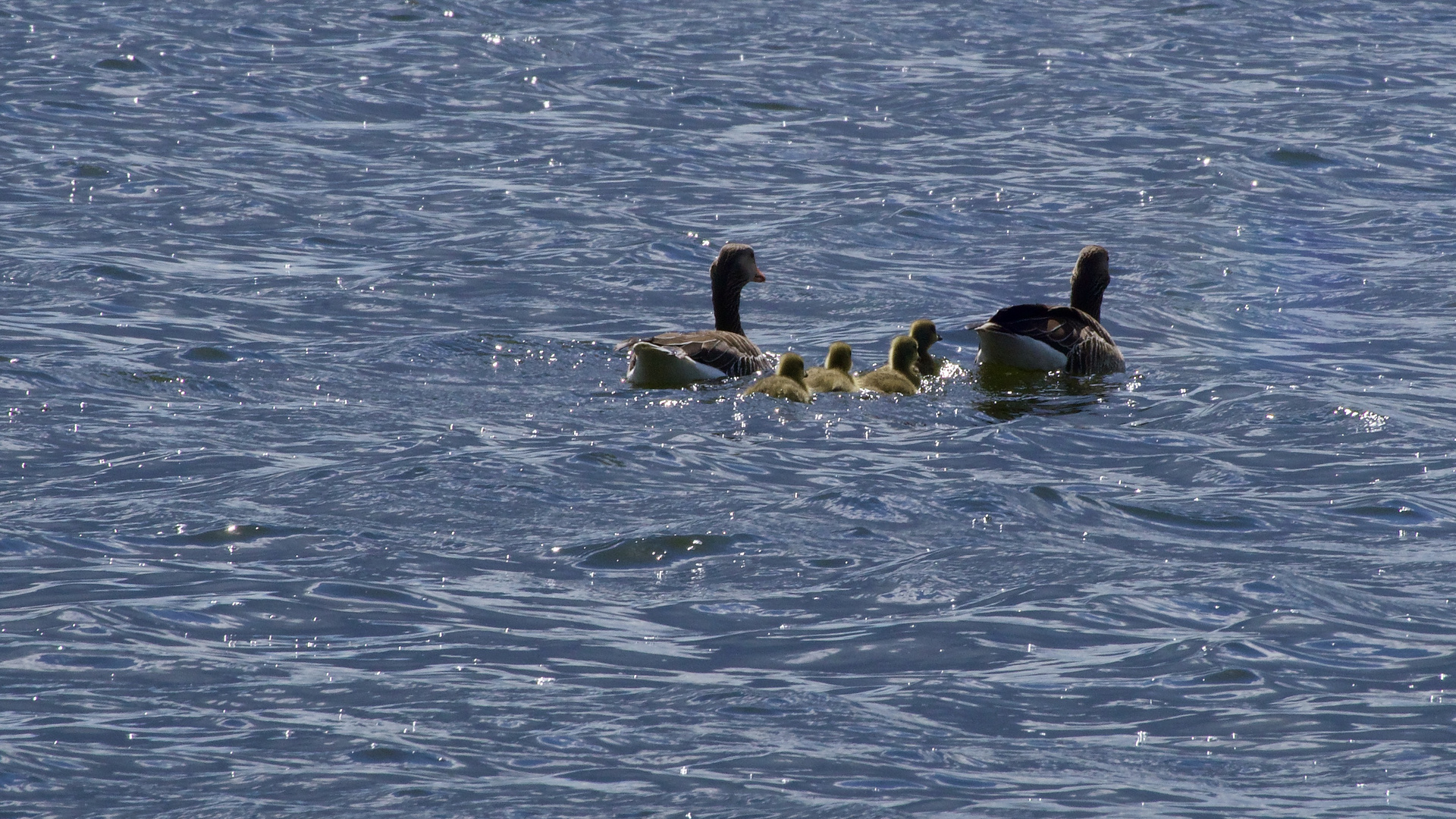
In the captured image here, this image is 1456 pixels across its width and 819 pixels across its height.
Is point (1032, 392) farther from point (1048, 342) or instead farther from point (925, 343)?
point (925, 343)

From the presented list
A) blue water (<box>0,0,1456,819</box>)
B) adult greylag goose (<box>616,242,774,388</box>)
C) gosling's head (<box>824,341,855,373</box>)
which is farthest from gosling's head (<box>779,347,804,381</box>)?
adult greylag goose (<box>616,242,774,388</box>)

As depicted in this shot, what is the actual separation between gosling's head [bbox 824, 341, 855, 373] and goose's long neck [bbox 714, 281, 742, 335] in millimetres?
1715

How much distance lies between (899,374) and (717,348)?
1348 millimetres

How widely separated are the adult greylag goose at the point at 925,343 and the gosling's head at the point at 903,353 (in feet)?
0.93

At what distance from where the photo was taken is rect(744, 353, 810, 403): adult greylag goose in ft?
40.3

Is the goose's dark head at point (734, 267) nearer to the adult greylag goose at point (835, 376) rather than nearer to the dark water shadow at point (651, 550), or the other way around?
the adult greylag goose at point (835, 376)

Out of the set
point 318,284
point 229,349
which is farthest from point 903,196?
point 229,349

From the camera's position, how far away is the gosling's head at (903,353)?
515 inches

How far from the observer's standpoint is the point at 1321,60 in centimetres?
2777

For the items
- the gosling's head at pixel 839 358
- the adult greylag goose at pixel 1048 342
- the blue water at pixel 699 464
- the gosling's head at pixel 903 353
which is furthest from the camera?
the adult greylag goose at pixel 1048 342

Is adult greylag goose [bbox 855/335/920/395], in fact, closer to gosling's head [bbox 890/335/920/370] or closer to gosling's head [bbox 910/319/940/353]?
gosling's head [bbox 890/335/920/370]

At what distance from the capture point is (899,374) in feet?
42.4

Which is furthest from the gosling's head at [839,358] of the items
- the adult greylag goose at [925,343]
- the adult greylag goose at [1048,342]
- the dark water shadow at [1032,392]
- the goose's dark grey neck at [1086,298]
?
the goose's dark grey neck at [1086,298]

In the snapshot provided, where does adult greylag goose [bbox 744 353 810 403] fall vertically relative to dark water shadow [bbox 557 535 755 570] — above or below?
below
